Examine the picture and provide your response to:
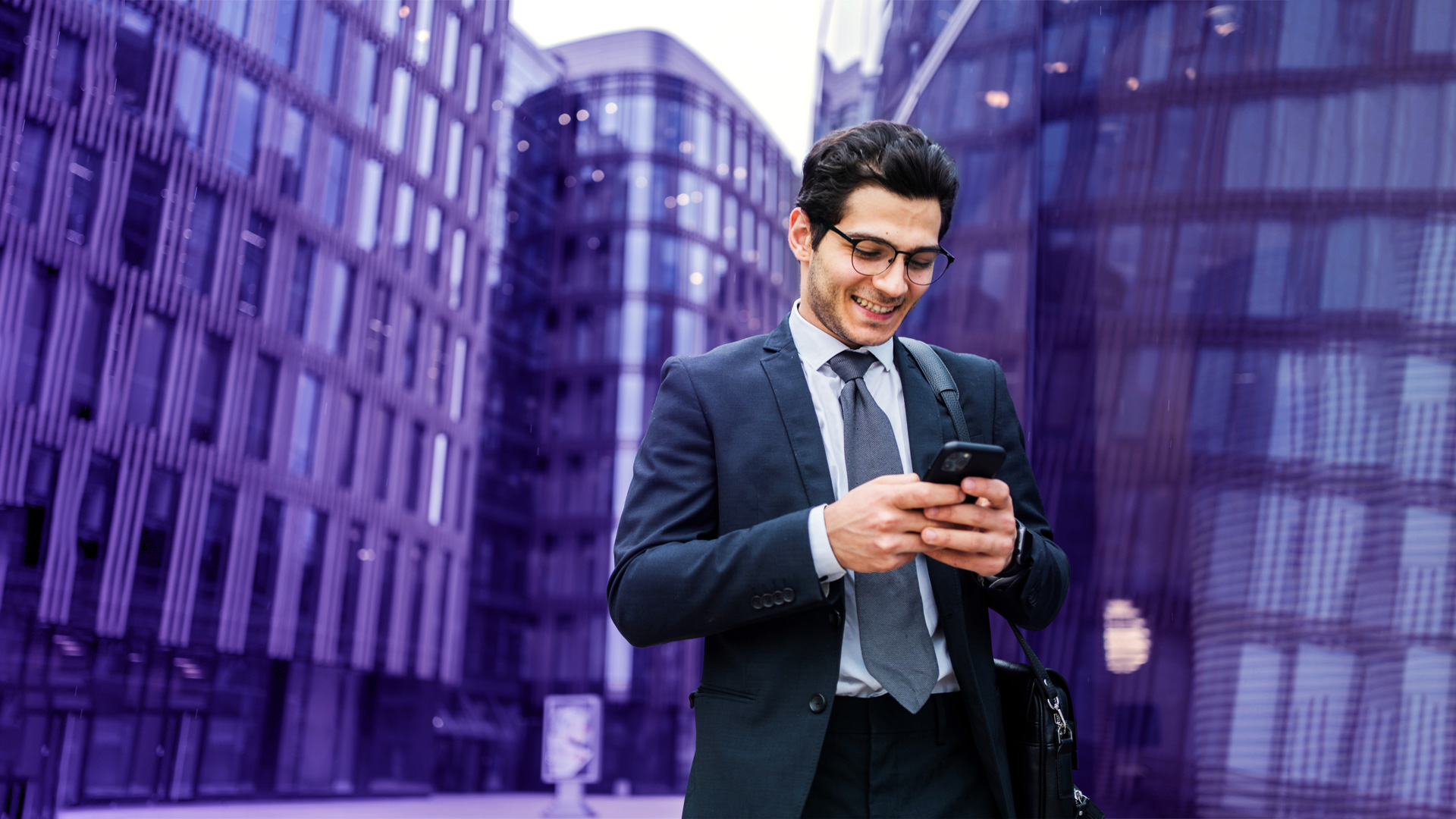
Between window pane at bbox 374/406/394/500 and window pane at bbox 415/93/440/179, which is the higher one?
window pane at bbox 415/93/440/179

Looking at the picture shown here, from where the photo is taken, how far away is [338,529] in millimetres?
19656

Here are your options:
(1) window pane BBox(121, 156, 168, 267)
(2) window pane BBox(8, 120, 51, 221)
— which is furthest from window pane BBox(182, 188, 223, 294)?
(2) window pane BBox(8, 120, 51, 221)

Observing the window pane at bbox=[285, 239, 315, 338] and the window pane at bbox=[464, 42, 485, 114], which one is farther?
the window pane at bbox=[464, 42, 485, 114]

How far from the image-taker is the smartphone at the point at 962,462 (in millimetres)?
1151

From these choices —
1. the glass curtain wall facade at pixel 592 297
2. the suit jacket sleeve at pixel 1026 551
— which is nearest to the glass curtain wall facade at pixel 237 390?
the glass curtain wall facade at pixel 592 297

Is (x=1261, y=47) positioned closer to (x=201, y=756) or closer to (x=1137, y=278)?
(x=1137, y=278)

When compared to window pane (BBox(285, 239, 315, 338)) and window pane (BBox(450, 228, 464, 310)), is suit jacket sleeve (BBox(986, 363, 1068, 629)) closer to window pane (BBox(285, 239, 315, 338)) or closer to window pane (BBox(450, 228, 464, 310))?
window pane (BBox(285, 239, 315, 338))

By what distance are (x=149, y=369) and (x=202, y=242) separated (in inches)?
78.3

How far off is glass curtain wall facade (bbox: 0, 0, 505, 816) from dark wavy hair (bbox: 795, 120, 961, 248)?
32.9 ft

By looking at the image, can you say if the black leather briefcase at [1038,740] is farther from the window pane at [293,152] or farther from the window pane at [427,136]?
the window pane at [427,136]

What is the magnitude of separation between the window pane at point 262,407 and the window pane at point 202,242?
7.48 ft

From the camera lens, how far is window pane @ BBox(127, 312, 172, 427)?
1372 centimetres

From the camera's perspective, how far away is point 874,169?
1494 mm

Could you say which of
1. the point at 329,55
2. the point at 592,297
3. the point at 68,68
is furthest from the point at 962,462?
the point at 592,297
